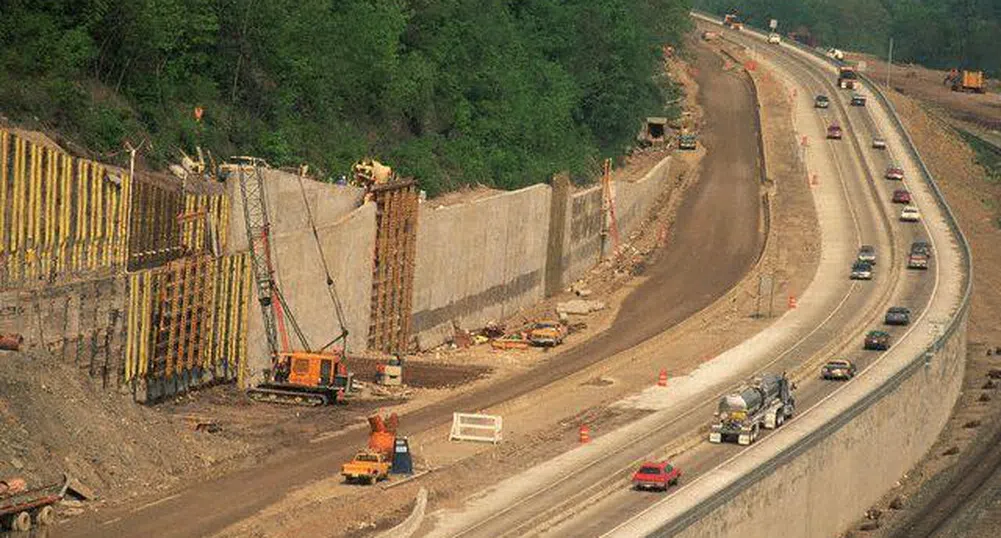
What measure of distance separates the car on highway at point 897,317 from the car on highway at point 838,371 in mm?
15740

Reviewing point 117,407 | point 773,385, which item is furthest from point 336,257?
point 117,407

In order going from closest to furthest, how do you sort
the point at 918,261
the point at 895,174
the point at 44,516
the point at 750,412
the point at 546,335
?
the point at 44,516, the point at 750,412, the point at 546,335, the point at 918,261, the point at 895,174

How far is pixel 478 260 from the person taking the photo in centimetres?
10462

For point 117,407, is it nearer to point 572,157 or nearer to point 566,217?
point 566,217

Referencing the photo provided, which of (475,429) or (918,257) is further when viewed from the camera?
(918,257)

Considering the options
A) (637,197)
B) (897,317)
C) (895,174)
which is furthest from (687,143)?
(897,317)

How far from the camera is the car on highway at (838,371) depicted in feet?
308

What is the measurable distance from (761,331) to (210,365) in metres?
36.9

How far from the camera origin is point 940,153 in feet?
577

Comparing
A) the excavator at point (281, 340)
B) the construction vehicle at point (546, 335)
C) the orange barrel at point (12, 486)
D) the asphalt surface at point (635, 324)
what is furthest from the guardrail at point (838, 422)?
the excavator at point (281, 340)

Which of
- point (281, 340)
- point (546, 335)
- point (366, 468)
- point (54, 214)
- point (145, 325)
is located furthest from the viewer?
point (546, 335)

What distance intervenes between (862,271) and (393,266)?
39062 mm

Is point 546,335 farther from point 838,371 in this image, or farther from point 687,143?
point 687,143

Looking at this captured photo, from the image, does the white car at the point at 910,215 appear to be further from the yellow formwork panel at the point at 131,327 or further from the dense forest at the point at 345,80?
the yellow formwork panel at the point at 131,327
